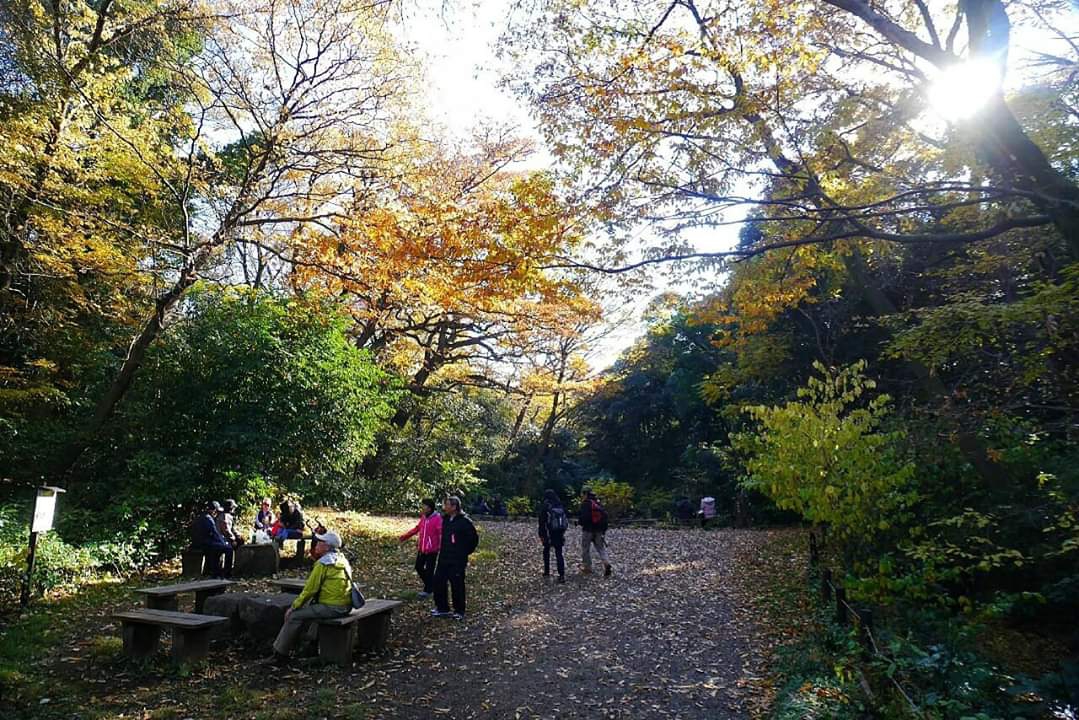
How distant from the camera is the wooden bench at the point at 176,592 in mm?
7209

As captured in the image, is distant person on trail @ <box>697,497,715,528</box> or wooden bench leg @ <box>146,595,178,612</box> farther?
distant person on trail @ <box>697,497,715,528</box>

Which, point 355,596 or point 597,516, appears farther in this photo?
point 597,516

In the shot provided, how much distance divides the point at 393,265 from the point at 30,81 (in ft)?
29.7

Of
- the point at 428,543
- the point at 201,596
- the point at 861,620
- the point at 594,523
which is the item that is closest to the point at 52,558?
the point at 201,596

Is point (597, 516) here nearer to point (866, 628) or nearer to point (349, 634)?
point (349, 634)

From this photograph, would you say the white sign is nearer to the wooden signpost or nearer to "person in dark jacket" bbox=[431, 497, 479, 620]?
the wooden signpost

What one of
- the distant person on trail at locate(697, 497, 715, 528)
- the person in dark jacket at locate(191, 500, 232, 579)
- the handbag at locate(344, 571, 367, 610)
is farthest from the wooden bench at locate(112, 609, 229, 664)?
the distant person on trail at locate(697, 497, 715, 528)

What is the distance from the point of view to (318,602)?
631 cm

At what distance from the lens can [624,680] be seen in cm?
607

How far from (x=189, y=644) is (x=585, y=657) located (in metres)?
3.92

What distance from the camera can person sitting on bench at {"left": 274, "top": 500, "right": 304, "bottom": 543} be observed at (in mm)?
11891

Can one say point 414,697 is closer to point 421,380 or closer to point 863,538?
point 863,538

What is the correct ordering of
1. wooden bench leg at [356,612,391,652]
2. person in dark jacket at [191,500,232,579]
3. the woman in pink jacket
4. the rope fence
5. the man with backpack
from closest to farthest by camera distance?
the rope fence
wooden bench leg at [356,612,391,652]
the woman in pink jacket
person in dark jacket at [191,500,232,579]
the man with backpack

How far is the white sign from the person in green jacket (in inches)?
154
